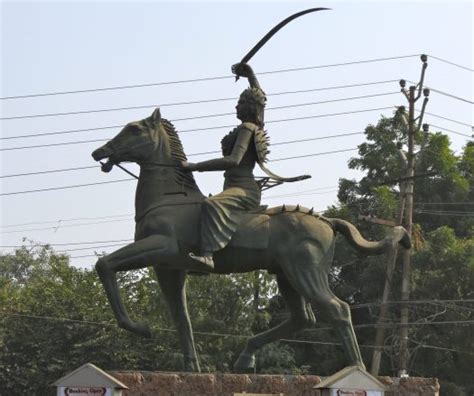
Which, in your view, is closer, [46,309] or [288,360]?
[288,360]

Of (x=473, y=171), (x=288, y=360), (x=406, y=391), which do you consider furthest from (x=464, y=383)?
(x=406, y=391)

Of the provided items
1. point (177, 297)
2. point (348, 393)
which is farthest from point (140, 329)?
point (348, 393)

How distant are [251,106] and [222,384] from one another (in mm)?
3390

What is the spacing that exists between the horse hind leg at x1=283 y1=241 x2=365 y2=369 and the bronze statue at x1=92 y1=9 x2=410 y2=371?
1 cm

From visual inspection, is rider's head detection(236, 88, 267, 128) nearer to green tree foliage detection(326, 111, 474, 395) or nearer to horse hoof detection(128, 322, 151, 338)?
horse hoof detection(128, 322, 151, 338)

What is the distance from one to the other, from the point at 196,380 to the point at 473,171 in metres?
27.0

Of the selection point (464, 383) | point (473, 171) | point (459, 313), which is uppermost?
point (473, 171)

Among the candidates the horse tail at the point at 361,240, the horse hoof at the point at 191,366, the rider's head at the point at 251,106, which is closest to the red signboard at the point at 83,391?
the horse hoof at the point at 191,366

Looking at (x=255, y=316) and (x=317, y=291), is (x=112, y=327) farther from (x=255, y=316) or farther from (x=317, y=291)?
(x=317, y=291)

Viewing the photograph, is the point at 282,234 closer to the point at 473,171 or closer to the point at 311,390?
the point at 311,390

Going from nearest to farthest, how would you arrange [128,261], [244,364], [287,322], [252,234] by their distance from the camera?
[128,261] → [252,234] → [244,364] → [287,322]

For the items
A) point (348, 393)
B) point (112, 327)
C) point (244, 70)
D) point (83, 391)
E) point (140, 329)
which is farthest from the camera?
point (112, 327)

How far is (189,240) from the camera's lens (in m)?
11.7

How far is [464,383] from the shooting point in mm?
30859
